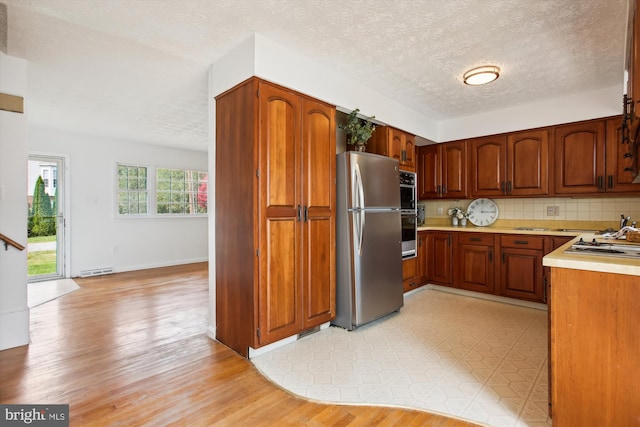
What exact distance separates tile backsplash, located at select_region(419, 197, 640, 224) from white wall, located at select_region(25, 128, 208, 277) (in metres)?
5.64

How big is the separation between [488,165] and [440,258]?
4.63 ft

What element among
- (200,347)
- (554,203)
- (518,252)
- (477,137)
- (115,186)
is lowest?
(200,347)

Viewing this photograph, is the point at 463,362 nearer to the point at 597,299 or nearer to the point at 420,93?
the point at 597,299

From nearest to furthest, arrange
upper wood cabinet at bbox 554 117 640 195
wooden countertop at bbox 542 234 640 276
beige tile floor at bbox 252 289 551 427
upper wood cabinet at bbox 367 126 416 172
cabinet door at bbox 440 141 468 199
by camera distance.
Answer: wooden countertop at bbox 542 234 640 276
beige tile floor at bbox 252 289 551 427
upper wood cabinet at bbox 554 117 640 195
upper wood cabinet at bbox 367 126 416 172
cabinet door at bbox 440 141 468 199

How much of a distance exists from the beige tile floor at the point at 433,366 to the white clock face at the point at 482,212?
4.84 feet

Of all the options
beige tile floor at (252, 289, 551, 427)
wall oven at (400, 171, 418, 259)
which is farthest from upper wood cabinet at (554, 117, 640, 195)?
wall oven at (400, 171, 418, 259)

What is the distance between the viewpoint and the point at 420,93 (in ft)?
11.7

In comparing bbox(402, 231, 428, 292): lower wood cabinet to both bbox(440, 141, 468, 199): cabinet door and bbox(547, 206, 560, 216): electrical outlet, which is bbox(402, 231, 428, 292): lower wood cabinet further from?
bbox(547, 206, 560, 216): electrical outlet

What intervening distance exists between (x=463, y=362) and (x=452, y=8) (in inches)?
97.6


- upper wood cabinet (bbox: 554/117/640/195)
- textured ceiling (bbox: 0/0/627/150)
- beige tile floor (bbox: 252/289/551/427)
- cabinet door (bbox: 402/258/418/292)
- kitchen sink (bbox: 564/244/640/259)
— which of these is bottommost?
beige tile floor (bbox: 252/289/551/427)

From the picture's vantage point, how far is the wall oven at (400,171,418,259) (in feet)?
12.3

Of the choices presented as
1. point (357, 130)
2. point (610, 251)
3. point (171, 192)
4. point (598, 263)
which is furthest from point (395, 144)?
point (171, 192)

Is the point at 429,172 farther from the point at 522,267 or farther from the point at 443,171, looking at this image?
the point at 522,267

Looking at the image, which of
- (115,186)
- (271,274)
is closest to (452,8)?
(271,274)
